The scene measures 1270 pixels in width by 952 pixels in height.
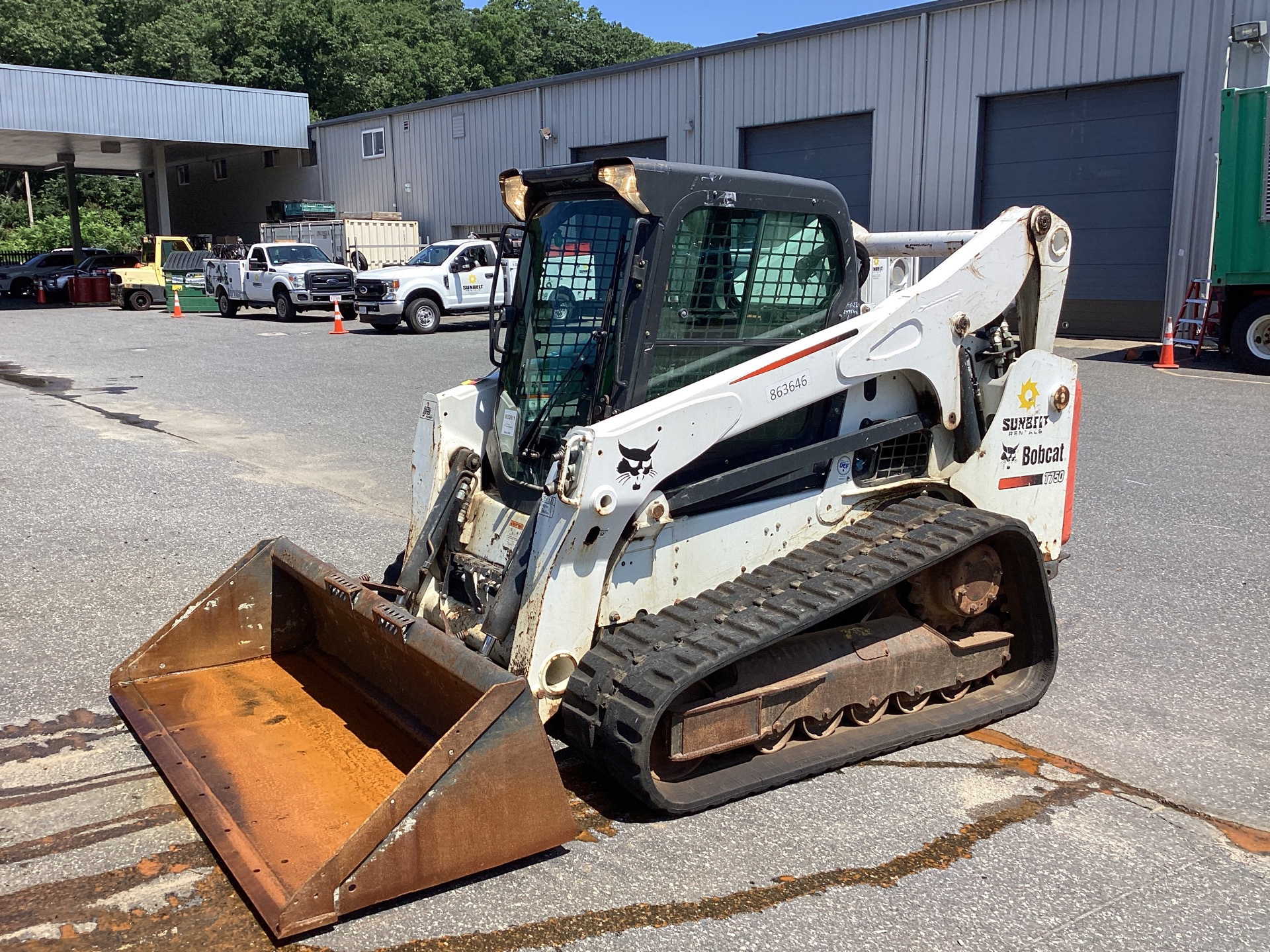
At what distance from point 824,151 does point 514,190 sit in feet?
67.9

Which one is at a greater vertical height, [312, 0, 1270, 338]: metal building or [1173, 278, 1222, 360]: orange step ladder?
[312, 0, 1270, 338]: metal building

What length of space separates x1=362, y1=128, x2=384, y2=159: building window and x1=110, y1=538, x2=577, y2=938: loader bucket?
35.3 m

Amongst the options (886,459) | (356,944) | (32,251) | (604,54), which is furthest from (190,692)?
(604,54)

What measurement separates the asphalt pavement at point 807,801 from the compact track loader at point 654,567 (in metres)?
0.17

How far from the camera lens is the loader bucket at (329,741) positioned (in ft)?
11.1

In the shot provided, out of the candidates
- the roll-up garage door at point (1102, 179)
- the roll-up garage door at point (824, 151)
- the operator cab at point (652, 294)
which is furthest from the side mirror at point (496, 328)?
the roll-up garage door at point (824, 151)

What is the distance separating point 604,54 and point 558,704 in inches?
3086

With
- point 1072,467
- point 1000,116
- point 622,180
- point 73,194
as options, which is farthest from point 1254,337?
→ point 73,194

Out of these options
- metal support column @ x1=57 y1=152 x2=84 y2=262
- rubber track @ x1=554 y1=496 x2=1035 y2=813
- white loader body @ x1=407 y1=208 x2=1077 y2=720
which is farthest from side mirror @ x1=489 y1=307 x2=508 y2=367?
metal support column @ x1=57 y1=152 x2=84 y2=262

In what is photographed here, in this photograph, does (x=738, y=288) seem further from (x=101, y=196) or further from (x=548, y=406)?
(x=101, y=196)

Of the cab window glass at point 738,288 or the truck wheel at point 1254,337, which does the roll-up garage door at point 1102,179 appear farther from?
the cab window glass at point 738,288

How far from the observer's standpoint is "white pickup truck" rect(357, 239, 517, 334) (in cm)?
2359

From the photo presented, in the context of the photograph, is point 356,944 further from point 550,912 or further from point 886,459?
point 886,459

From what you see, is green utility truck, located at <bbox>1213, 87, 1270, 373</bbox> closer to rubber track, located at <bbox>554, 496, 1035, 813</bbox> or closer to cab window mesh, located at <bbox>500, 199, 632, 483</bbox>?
rubber track, located at <bbox>554, 496, 1035, 813</bbox>
